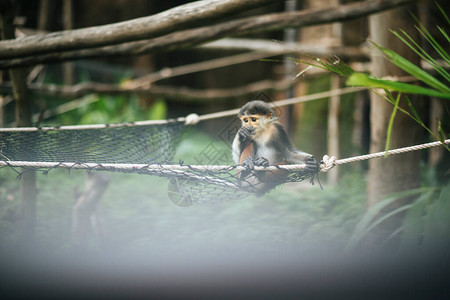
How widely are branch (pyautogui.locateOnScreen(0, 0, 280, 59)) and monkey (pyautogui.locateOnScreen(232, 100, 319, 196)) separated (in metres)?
0.35

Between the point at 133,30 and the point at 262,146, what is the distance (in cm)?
67

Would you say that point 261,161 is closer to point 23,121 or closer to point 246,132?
point 246,132

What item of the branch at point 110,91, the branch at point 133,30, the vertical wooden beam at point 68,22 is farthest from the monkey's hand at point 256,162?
the vertical wooden beam at point 68,22

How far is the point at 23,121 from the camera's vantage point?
213 centimetres

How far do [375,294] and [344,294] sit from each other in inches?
6.3

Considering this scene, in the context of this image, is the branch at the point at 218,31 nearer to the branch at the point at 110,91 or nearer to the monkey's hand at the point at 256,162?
the branch at the point at 110,91

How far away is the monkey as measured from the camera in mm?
1318

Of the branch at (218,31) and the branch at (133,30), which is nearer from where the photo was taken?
the branch at (133,30)

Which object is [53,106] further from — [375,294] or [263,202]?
[375,294]

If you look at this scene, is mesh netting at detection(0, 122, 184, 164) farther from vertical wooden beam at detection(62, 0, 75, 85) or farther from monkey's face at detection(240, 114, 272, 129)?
vertical wooden beam at detection(62, 0, 75, 85)

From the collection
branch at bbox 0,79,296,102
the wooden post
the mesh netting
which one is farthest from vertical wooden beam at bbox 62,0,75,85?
the mesh netting

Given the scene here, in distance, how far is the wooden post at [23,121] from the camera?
1953 mm

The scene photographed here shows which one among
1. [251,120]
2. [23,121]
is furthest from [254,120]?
[23,121]

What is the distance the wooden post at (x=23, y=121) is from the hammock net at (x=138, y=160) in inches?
18.6
